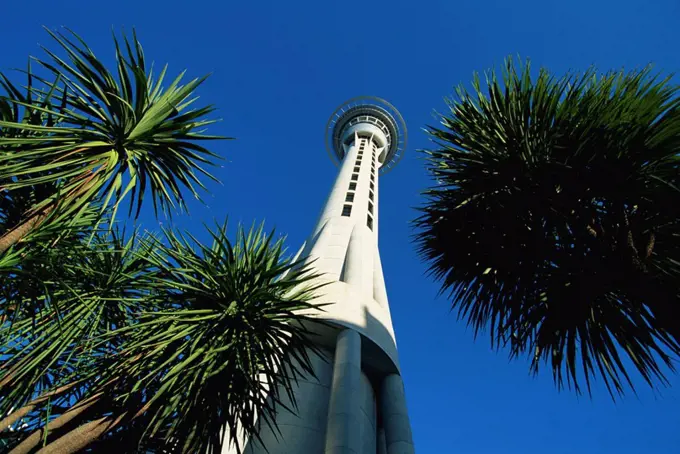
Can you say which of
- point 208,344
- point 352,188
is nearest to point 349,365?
point 208,344

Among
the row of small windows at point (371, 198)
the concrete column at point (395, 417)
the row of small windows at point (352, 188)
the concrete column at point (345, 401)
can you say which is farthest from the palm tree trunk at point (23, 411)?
the row of small windows at point (371, 198)

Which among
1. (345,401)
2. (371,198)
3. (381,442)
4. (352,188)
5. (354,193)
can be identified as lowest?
(345,401)

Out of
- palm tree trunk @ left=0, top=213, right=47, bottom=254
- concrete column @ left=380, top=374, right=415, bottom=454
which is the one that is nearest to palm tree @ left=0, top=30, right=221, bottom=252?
palm tree trunk @ left=0, top=213, right=47, bottom=254

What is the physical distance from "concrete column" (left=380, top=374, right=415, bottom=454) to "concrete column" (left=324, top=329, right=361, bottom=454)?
210 cm

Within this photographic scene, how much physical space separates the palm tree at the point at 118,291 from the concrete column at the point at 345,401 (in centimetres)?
321

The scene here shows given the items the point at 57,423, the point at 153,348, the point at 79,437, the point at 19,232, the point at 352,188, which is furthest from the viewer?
the point at 352,188

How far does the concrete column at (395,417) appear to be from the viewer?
11875 millimetres

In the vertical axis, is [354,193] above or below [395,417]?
above

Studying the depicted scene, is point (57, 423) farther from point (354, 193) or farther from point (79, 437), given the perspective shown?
point (354, 193)

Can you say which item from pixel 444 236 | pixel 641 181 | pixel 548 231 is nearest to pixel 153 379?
pixel 444 236

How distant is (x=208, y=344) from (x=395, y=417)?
7.88m

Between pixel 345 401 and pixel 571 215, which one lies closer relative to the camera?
pixel 571 215

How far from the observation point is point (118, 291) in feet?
27.6

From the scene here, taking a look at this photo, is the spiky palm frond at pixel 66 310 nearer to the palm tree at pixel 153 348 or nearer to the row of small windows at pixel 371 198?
the palm tree at pixel 153 348
